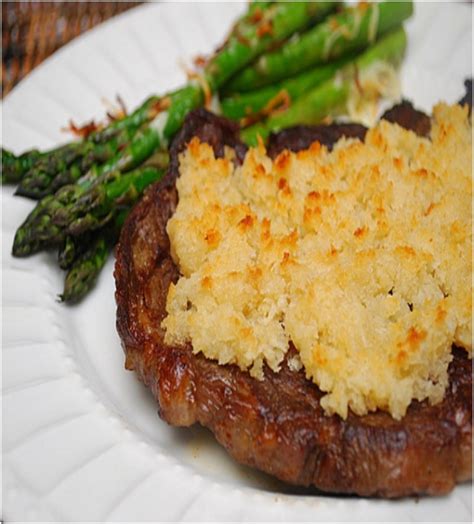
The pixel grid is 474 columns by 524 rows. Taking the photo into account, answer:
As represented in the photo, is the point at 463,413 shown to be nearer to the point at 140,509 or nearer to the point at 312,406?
the point at 312,406

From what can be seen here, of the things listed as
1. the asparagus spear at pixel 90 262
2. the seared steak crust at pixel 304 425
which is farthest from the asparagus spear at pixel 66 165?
the seared steak crust at pixel 304 425

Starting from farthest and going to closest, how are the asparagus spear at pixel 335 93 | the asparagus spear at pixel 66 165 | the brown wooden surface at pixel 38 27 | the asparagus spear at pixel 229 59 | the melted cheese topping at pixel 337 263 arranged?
the brown wooden surface at pixel 38 27 < the asparagus spear at pixel 335 93 < the asparagus spear at pixel 229 59 < the asparagus spear at pixel 66 165 < the melted cheese topping at pixel 337 263

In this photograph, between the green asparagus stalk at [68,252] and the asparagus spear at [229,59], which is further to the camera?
the asparagus spear at [229,59]

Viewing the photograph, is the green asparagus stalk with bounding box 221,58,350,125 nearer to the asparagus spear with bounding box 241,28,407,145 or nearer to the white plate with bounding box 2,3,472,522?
the asparagus spear with bounding box 241,28,407,145

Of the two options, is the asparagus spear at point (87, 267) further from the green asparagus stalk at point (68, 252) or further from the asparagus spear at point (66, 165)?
the asparagus spear at point (66, 165)

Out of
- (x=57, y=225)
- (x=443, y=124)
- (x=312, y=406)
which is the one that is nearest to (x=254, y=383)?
(x=312, y=406)
